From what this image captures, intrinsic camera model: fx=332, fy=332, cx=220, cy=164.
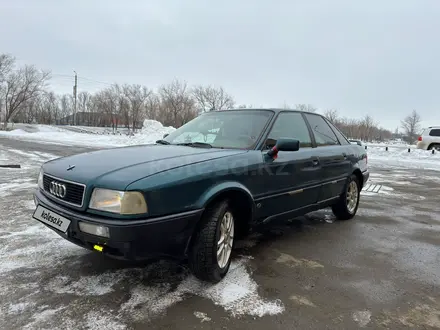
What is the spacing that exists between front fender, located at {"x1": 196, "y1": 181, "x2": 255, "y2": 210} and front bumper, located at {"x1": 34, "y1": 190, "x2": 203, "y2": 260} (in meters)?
0.08

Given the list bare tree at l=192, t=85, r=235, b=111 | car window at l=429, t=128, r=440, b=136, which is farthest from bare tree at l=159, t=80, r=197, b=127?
car window at l=429, t=128, r=440, b=136

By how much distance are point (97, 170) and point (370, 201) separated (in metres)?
5.43

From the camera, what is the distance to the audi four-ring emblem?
8.53ft

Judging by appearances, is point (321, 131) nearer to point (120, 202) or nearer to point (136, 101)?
point (120, 202)

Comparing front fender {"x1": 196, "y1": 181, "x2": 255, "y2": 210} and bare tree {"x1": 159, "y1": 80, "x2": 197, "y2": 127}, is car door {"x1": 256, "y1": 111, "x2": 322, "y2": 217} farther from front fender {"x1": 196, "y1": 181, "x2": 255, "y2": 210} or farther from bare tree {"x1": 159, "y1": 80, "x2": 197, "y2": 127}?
bare tree {"x1": 159, "y1": 80, "x2": 197, "y2": 127}

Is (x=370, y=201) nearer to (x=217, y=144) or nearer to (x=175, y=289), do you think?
(x=217, y=144)

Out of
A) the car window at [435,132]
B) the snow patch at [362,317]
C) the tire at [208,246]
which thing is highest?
the car window at [435,132]

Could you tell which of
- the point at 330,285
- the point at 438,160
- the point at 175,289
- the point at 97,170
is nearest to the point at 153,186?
the point at 97,170

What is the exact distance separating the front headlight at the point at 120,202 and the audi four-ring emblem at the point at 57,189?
0.43 m

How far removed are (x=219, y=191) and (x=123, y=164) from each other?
79cm

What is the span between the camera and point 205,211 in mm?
2686

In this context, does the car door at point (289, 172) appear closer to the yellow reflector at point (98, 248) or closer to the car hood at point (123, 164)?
the car hood at point (123, 164)

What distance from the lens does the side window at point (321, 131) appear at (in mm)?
4289

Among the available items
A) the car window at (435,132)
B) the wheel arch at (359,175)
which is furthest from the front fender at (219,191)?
the car window at (435,132)
